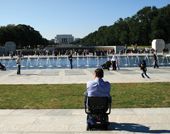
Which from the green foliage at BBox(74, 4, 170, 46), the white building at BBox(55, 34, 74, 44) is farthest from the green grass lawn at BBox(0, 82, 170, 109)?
the white building at BBox(55, 34, 74, 44)

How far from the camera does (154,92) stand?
9289 mm


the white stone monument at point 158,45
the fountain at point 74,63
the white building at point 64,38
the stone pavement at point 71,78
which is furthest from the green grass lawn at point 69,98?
the white building at point 64,38

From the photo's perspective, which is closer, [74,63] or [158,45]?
[74,63]

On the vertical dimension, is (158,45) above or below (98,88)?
above

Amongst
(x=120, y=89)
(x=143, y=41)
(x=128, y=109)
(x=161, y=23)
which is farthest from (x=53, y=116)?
(x=143, y=41)

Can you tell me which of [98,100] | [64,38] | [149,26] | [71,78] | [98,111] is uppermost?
[64,38]

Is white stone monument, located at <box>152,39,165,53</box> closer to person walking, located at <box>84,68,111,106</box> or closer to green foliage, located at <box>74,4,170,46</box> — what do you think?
green foliage, located at <box>74,4,170,46</box>

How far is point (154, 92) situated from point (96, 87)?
5258 millimetres

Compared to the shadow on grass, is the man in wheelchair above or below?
above

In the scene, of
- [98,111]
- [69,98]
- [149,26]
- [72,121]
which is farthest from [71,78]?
[149,26]

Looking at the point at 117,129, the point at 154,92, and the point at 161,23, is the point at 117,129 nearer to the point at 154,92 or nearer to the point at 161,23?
the point at 154,92

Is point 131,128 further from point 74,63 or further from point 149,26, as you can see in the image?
point 149,26

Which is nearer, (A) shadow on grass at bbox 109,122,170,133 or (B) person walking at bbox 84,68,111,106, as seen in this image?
(B) person walking at bbox 84,68,111,106

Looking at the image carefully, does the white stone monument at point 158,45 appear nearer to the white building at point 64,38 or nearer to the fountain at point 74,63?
the fountain at point 74,63
